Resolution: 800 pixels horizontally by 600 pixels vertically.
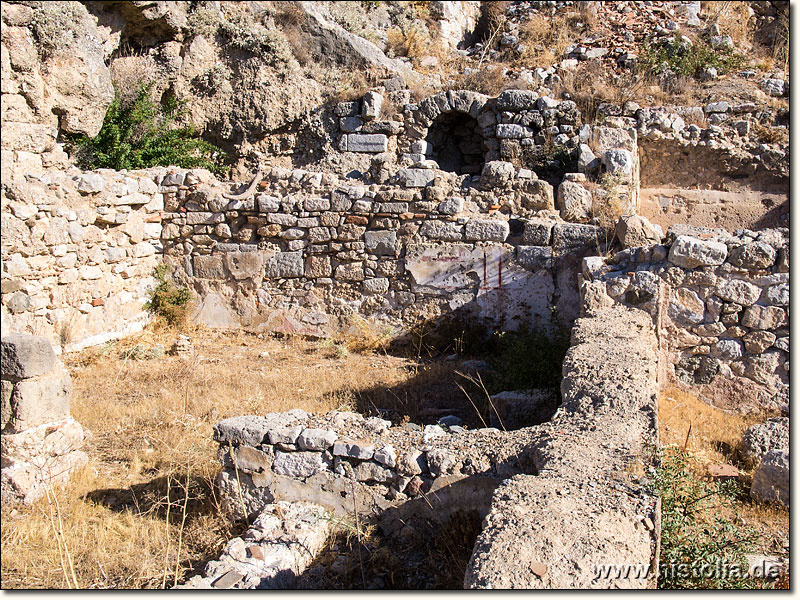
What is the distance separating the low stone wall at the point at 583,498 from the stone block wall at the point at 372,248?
2.99 m

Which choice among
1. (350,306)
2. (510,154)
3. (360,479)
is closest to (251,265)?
(350,306)

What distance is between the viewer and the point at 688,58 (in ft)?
37.7

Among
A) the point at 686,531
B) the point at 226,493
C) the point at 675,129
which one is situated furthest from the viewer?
the point at 675,129

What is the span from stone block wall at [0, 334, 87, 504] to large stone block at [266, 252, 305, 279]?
3.75m

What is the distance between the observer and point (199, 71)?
1159 centimetres

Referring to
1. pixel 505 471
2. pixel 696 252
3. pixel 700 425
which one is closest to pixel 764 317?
pixel 696 252

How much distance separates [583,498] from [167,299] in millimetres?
6759

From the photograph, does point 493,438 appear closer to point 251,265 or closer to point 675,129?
point 251,265

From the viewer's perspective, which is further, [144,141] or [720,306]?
[144,141]

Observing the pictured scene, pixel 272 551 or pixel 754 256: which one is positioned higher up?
pixel 754 256

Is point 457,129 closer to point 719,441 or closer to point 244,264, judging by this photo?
point 244,264

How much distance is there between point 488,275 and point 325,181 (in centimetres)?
227

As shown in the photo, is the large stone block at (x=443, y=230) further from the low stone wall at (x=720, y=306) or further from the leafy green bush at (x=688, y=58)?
the leafy green bush at (x=688, y=58)

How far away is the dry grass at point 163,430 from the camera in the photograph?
396 centimetres
